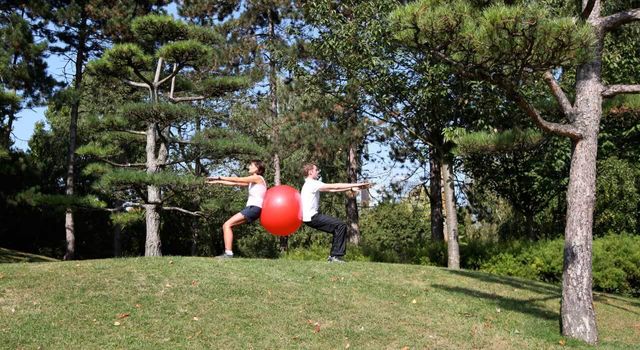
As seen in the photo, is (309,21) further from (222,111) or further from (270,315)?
(270,315)

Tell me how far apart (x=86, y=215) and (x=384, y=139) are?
50.7 ft

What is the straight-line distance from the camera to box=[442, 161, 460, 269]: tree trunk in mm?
15062

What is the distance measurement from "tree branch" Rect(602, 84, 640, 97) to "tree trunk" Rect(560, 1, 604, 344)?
96 millimetres

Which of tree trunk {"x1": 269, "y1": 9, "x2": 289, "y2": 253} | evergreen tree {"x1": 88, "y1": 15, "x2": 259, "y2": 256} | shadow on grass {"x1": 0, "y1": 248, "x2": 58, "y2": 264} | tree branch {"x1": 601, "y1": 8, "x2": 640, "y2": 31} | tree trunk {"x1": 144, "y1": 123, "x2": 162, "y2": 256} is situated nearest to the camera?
tree branch {"x1": 601, "y1": 8, "x2": 640, "y2": 31}

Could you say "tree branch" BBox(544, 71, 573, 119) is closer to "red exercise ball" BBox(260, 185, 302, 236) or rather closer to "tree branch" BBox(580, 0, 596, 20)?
"tree branch" BBox(580, 0, 596, 20)

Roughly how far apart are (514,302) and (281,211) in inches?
156

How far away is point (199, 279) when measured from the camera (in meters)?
8.88

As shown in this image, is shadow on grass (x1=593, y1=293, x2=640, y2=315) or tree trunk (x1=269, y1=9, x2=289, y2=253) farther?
tree trunk (x1=269, y1=9, x2=289, y2=253)

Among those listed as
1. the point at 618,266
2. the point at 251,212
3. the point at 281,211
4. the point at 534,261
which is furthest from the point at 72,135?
the point at 618,266

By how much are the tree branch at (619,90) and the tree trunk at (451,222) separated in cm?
745

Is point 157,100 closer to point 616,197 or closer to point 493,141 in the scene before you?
point 493,141

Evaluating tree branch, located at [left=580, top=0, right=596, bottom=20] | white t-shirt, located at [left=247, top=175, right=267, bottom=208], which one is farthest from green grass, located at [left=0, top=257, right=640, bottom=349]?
tree branch, located at [left=580, top=0, right=596, bottom=20]

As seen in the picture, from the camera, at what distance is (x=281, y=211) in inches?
385

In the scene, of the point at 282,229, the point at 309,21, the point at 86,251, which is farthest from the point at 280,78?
the point at 282,229
